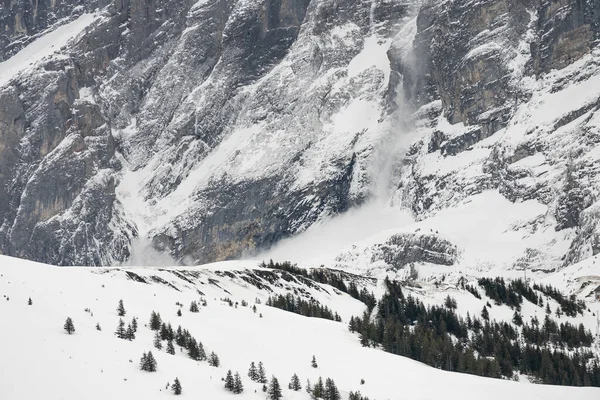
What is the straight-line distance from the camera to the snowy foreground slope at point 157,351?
153 ft

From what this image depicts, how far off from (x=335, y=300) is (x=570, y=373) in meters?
42.2

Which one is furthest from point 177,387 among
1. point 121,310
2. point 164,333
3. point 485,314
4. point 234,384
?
point 485,314

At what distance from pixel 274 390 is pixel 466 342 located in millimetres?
88057

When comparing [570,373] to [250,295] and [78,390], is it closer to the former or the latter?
[250,295]

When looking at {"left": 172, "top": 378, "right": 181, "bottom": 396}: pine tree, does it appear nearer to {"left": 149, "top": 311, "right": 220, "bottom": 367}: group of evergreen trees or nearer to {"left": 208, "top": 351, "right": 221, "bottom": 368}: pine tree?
{"left": 208, "top": 351, "right": 221, "bottom": 368}: pine tree

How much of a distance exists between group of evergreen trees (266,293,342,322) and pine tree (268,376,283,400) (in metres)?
67.1

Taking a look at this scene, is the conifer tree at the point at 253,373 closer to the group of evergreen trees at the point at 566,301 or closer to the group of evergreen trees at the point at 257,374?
the group of evergreen trees at the point at 257,374

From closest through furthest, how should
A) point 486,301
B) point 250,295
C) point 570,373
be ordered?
1. point 570,373
2. point 250,295
3. point 486,301

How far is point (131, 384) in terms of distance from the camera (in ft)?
156

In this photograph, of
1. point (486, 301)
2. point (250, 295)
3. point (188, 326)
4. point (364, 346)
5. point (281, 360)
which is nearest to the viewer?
point (281, 360)

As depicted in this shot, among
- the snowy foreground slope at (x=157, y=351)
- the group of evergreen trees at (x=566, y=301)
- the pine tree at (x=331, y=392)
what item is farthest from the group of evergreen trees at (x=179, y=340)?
the group of evergreen trees at (x=566, y=301)

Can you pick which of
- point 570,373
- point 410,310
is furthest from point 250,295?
point 570,373

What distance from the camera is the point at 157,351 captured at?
54.8 m

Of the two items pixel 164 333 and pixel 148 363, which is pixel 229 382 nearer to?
pixel 148 363
